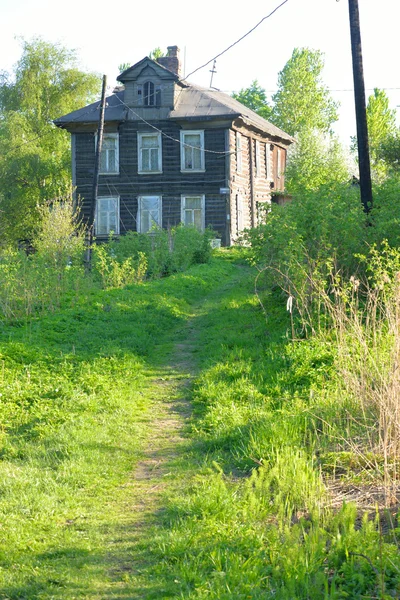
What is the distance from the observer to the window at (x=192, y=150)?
34125mm

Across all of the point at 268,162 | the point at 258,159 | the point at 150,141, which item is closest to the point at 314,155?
the point at 268,162

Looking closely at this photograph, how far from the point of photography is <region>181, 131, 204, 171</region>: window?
112ft

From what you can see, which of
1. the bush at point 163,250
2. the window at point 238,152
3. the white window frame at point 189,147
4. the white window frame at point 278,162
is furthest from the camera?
the white window frame at point 278,162

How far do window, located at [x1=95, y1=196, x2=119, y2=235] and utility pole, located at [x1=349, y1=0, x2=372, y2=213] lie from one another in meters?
21.3

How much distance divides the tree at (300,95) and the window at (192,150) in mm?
25614

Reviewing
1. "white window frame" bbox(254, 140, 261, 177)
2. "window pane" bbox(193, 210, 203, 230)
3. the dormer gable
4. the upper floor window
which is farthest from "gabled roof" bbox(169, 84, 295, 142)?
"window pane" bbox(193, 210, 203, 230)

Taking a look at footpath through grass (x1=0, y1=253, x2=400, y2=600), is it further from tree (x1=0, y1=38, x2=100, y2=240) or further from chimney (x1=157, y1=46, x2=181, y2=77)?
tree (x1=0, y1=38, x2=100, y2=240)

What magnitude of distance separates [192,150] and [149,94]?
314cm

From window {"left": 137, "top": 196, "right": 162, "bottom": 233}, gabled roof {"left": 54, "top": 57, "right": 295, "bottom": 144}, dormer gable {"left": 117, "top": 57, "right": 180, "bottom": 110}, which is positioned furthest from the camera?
window {"left": 137, "top": 196, "right": 162, "bottom": 233}

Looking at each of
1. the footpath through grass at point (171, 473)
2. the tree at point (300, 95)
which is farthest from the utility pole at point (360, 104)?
the tree at point (300, 95)

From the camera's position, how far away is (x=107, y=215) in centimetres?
3509

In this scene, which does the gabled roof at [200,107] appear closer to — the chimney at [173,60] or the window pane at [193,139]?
the window pane at [193,139]

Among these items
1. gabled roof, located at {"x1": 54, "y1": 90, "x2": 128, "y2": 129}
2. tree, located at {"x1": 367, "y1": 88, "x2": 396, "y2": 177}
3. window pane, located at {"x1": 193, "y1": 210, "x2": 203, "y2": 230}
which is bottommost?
window pane, located at {"x1": 193, "y1": 210, "x2": 203, "y2": 230}

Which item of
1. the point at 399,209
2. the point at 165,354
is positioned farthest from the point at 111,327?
the point at 399,209
